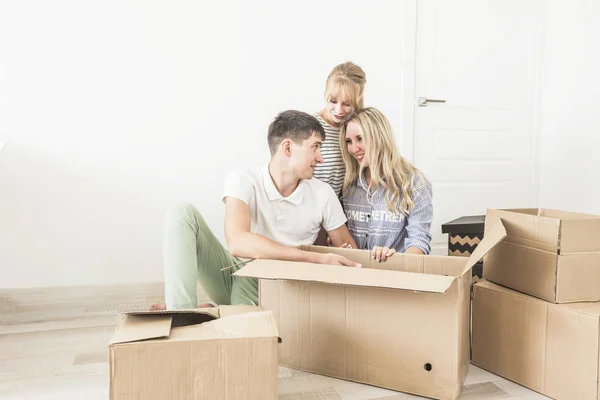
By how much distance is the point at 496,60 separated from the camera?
9.19 ft

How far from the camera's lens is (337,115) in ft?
6.09

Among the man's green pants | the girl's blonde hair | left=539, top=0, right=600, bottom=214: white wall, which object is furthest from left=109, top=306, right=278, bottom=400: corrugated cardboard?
left=539, top=0, right=600, bottom=214: white wall

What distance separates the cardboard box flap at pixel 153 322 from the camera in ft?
3.25

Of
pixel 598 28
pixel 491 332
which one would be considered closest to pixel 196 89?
pixel 491 332

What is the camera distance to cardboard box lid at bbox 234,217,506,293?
3.65 ft

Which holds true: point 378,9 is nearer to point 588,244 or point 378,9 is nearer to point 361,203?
point 361,203

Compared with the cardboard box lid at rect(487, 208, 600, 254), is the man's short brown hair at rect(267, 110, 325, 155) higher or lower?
higher

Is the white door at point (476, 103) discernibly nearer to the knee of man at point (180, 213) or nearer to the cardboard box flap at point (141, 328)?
the knee of man at point (180, 213)

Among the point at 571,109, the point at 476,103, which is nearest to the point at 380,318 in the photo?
the point at 476,103

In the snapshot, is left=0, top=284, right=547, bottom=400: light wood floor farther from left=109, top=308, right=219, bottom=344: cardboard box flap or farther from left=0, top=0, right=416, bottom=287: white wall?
left=109, top=308, right=219, bottom=344: cardboard box flap

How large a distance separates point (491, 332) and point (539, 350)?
6.0 inches

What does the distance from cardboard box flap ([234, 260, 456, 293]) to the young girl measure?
23.8 inches

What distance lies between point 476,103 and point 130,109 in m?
1.82

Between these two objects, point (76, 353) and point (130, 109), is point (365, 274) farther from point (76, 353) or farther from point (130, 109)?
point (130, 109)
